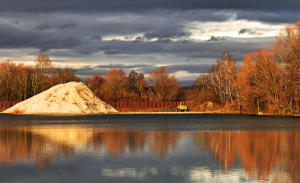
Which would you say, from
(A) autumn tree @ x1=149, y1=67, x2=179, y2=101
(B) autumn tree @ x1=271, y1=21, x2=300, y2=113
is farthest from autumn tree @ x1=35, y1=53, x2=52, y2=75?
(B) autumn tree @ x1=271, y1=21, x2=300, y2=113

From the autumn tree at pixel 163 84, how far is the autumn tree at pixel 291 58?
2193 inches

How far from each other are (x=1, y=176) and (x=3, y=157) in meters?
5.11

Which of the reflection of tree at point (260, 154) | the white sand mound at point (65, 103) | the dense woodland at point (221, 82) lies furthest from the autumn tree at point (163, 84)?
the reflection of tree at point (260, 154)

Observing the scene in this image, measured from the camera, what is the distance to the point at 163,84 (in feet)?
429

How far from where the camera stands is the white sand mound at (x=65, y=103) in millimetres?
87312

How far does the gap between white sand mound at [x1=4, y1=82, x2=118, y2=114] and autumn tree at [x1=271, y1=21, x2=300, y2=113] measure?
122 ft

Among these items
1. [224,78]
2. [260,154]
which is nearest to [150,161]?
[260,154]

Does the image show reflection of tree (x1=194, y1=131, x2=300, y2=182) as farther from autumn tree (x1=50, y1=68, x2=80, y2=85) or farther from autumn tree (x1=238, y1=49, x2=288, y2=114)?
autumn tree (x1=50, y1=68, x2=80, y2=85)

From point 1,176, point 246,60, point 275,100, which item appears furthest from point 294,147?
point 246,60

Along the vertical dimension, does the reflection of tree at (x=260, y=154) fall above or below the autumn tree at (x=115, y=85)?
below

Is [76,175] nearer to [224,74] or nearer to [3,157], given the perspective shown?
[3,157]

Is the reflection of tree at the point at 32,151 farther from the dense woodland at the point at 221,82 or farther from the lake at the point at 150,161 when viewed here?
the dense woodland at the point at 221,82

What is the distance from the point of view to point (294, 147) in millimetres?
23516

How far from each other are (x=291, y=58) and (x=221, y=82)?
35.6 m
